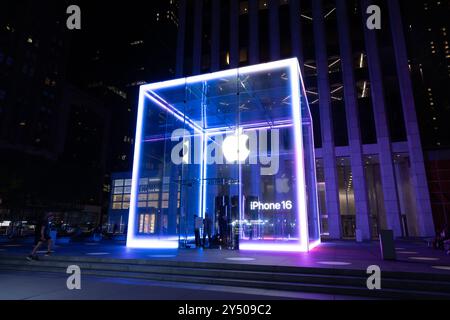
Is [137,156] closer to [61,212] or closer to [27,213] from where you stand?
[27,213]

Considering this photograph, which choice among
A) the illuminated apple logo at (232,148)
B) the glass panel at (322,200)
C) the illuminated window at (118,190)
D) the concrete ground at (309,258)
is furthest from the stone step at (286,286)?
the illuminated window at (118,190)

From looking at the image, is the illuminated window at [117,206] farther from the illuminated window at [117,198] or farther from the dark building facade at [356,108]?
the dark building facade at [356,108]

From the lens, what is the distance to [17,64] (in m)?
57.1

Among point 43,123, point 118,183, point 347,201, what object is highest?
point 43,123

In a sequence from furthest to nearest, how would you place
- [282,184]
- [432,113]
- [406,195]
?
[432,113], [406,195], [282,184]

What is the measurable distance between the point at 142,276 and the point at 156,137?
27.6 ft

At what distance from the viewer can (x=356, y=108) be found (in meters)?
24.3

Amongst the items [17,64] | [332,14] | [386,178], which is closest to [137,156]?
[386,178]

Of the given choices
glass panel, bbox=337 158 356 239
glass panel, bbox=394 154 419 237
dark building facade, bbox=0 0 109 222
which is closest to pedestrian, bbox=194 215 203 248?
glass panel, bbox=337 158 356 239

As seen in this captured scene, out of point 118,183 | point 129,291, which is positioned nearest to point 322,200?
point 129,291

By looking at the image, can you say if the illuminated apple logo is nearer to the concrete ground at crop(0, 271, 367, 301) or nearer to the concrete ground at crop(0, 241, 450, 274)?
the concrete ground at crop(0, 241, 450, 274)

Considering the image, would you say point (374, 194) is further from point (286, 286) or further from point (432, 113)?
point (286, 286)

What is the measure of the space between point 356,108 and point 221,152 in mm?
13887

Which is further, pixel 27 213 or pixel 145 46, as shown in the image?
pixel 145 46
